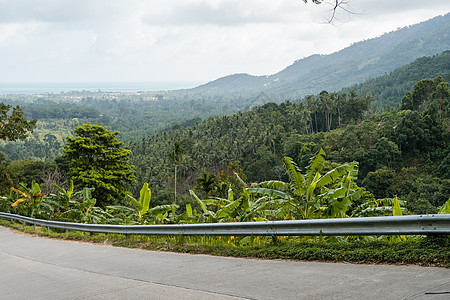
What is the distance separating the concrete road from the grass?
0.22m

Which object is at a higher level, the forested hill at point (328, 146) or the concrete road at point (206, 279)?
the concrete road at point (206, 279)

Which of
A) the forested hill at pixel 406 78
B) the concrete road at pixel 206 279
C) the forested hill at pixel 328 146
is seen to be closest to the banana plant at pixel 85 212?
the concrete road at pixel 206 279

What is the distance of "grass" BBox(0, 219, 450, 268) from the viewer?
5.18 metres

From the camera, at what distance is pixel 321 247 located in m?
6.37

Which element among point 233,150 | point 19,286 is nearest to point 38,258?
point 19,286

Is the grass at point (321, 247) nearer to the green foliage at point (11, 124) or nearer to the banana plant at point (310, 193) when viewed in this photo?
the banana plant at point (310, 193)

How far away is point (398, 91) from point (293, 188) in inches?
7322

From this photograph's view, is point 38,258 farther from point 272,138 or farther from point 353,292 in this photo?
point 272,138

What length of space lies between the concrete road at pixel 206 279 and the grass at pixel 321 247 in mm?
222

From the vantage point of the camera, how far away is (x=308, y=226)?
257 inches

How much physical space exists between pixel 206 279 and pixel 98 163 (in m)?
34.5

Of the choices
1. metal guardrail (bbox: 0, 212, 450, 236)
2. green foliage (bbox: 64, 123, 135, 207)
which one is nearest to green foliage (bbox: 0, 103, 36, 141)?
green foliage (bbox: 64, 123, 135, 207)

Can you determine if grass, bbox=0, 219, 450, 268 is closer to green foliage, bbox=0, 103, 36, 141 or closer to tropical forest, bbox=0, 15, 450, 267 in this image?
tropical forest, bbox=0, 15, 450, 267

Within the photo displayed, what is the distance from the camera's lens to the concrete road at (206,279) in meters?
4.40
